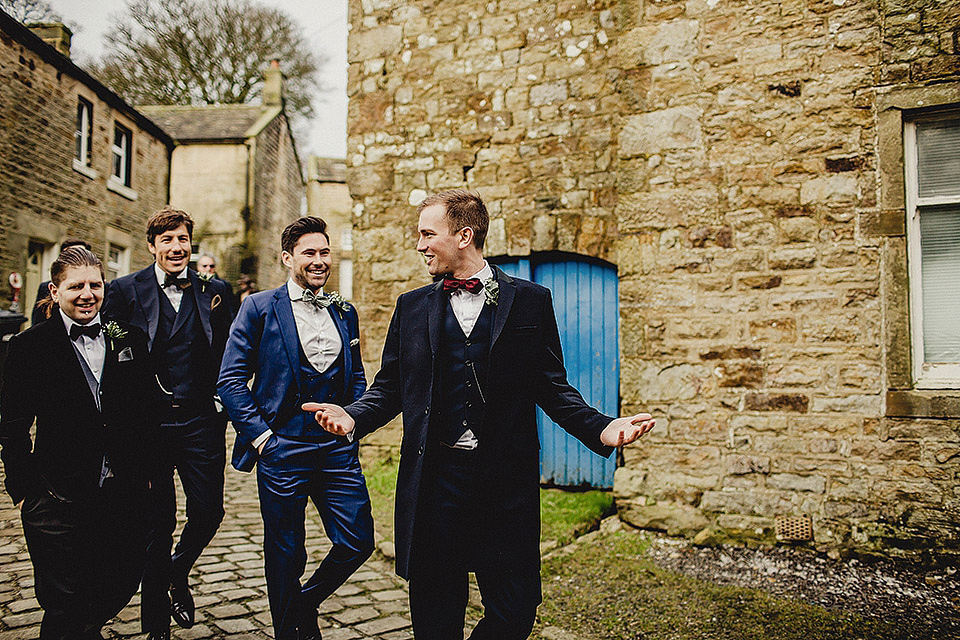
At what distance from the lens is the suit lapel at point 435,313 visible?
296cm

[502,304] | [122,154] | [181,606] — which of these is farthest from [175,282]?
[122,154]

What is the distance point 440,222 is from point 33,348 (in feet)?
6.05

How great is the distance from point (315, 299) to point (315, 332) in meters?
0.17

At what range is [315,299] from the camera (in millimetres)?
3721

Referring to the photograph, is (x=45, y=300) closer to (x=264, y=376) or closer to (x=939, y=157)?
(x=264, y=376)

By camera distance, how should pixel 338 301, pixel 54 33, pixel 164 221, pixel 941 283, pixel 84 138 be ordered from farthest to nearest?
1. pixel 54 33
2. pixel 84 138
3. pixel 941 283
4. pixel 164 221
5. pixel 338 301

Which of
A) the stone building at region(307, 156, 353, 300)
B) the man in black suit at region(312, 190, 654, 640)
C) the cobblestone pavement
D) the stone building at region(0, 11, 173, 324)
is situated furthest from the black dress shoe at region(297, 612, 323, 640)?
the stone building at region(307, 156, 353, 300)

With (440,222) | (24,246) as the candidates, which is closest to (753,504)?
(440,222)

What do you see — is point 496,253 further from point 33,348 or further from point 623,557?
point 33,348

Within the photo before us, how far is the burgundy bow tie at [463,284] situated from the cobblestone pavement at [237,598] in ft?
6.71

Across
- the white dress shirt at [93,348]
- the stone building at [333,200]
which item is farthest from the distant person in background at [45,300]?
the stone building at [333,200]

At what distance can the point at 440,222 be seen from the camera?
9.84 feet

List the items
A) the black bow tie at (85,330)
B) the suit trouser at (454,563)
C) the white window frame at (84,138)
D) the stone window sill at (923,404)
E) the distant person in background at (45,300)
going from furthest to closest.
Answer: the white window frame at (84,138) < the stone window sill at (923,404) < the distant person in background at (45,300) < the black bow tie at (85,330) < the suit trouser at (454,563)

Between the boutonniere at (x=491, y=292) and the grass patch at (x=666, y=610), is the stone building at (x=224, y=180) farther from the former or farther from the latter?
the boutonniere at (x=491, y=292)
